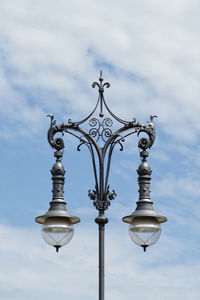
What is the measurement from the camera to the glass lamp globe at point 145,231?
58.1 ft

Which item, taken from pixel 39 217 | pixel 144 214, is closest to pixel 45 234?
pixel 39 217

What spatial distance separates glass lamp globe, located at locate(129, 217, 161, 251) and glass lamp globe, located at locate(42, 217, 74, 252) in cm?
110

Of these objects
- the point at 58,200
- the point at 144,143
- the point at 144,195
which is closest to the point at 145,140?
the point at 144,143

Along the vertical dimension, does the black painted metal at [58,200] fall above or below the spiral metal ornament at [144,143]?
below

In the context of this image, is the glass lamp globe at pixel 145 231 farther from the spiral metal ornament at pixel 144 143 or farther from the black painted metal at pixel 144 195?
the spiral metal ornament at pixel 144 143

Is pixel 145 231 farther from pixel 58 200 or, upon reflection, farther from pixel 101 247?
pixel 58 200

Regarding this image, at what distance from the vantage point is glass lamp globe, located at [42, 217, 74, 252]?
17859 mm

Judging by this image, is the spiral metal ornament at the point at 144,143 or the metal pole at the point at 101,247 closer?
the metal pole at the point at 101,247

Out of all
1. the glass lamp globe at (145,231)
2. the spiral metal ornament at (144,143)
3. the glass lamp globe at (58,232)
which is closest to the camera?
the glass lamp globe at (145,231)

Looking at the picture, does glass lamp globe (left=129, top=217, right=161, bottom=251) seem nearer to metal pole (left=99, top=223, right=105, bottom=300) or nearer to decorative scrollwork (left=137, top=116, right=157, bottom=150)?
metal pole (left=99, top=223, right=105, bottom=300)

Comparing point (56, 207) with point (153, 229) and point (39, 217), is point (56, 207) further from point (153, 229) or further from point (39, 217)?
point (153, 229)

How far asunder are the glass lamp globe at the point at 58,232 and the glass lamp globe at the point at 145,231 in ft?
3.62

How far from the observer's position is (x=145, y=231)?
58.4 ft

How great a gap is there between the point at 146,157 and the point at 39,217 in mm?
2255
